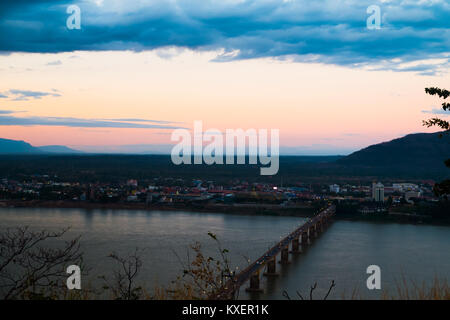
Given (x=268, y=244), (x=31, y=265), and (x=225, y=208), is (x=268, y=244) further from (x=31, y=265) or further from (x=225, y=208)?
(x=225, y=208)

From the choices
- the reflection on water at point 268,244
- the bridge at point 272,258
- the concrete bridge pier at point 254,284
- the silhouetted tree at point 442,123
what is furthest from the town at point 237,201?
the silhouetted tree at point 442,123

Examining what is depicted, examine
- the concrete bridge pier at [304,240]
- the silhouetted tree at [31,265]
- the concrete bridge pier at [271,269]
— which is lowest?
the concrete bridge pier at [304,240]

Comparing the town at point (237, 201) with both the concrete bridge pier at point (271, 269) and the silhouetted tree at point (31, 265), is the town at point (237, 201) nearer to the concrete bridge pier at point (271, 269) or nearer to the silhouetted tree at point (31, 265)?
the concrete bridge pier at point (271, 269)

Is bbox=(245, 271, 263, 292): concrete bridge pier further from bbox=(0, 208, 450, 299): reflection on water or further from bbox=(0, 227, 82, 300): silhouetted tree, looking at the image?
bbox=(0, 227, 82, 300): silhouetted tree

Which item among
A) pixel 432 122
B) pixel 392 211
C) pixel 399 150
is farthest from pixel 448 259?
pixel 399 150

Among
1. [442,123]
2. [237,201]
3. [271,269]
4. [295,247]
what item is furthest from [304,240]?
[442,123]

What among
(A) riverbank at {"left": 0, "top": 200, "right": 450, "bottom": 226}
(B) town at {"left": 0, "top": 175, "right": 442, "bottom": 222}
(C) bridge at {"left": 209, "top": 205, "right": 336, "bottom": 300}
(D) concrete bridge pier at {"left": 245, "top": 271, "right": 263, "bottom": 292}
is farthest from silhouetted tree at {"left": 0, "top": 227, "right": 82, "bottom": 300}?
(B) town at {"left": 0, "top": 175, "right": 442, "bottom": 222}
